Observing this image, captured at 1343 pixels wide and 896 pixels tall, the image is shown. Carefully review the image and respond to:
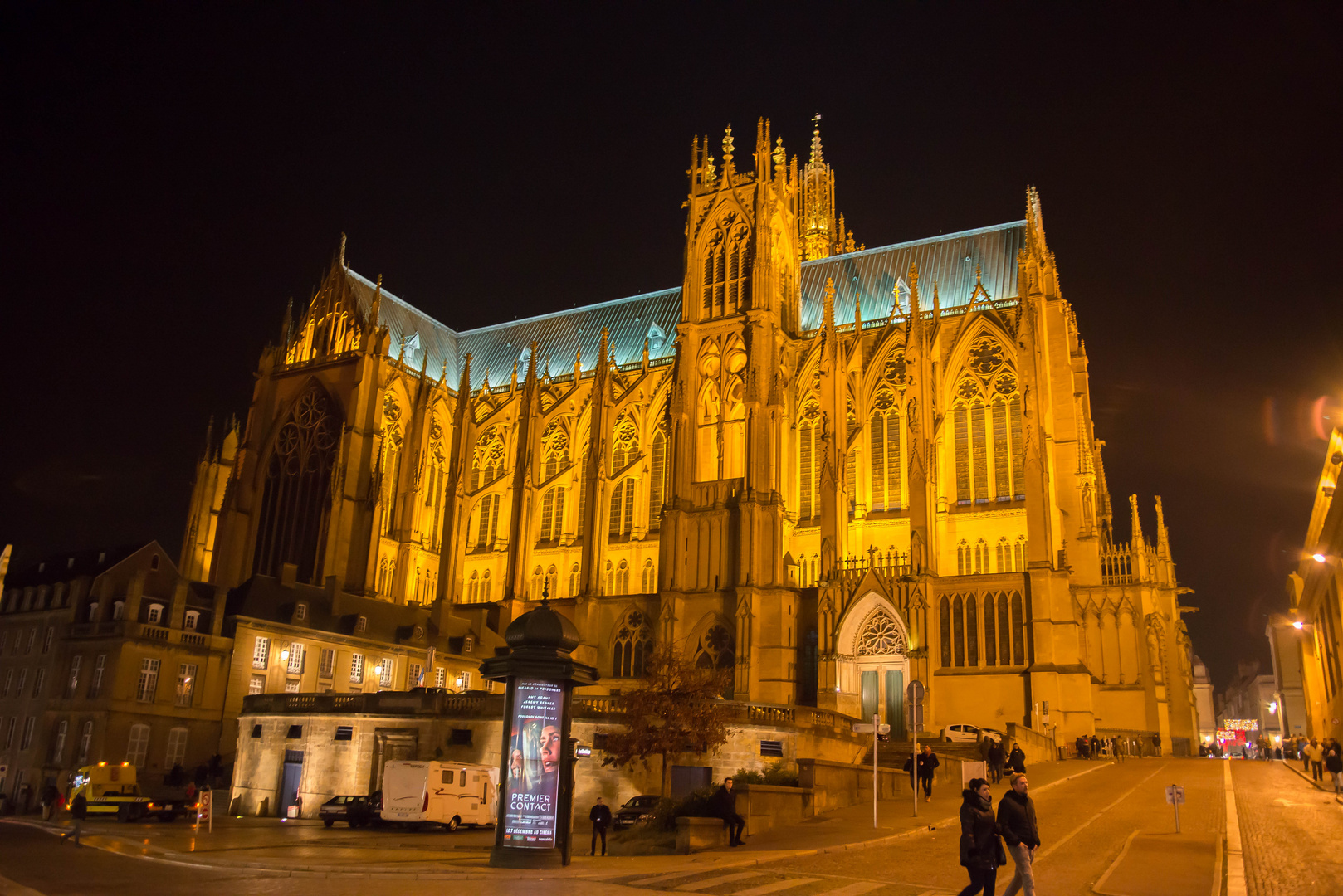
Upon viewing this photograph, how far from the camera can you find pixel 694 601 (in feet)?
152

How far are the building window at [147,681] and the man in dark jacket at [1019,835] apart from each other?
35793 millimetres

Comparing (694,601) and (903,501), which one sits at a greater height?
(903,501)

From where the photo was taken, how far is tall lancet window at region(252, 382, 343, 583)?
183 ft

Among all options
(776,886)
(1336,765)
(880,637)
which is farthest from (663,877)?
(880,637)

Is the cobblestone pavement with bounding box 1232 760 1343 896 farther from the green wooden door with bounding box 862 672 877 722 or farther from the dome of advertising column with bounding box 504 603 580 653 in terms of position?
the green wooden door with bounding box 862 672 877 722

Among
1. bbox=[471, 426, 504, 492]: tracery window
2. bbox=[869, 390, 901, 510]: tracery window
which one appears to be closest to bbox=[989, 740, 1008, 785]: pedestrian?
bbox=[869, 390, 901, 510]: tracery window

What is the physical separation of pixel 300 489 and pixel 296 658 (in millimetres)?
16043

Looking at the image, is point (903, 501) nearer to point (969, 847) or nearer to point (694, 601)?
point (694, 601)

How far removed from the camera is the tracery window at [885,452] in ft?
156

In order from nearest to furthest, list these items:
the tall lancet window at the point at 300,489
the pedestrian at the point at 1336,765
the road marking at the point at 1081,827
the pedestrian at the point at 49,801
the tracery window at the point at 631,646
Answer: the road marking at the point at 1081,827 < the pedestrian at the point at 1336,765 < the pedestrian at the point at 49,801 < the tracery window at the point at 631,646 < the tall lancet window at the point at 300,489

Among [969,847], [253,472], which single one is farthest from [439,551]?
[969,847]

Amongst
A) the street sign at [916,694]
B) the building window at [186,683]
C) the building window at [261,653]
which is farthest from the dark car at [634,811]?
the building window at [261,653]

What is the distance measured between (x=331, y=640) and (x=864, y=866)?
33.9 meters

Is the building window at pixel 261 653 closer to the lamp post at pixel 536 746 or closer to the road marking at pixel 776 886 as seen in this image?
the lamp post at pixel 536 746
